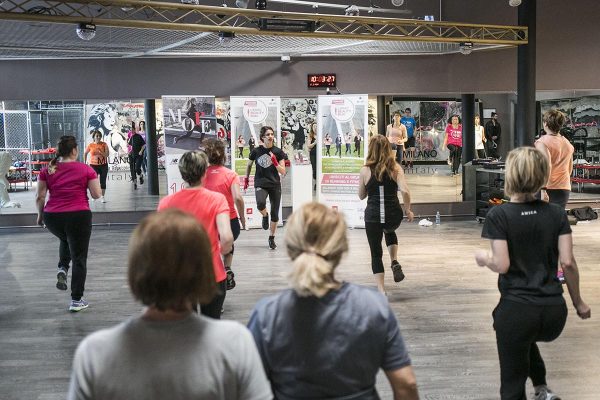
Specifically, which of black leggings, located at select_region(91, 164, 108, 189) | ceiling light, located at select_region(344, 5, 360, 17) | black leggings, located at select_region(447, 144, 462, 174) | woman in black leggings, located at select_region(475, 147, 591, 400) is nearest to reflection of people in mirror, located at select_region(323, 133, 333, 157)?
ceiling light, located at select_region(344, 5, 360, 17)

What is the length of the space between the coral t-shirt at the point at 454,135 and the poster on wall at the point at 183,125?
18.5 ft

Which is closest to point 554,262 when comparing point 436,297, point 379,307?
point 379,307

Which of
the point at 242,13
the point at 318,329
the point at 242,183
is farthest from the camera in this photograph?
the point at 242,183

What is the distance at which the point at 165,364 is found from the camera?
1671mm

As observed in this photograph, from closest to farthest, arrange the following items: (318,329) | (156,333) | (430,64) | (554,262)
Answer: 1. (156,333)
2. (318,329)
3. (554,262)
4. (430,64)

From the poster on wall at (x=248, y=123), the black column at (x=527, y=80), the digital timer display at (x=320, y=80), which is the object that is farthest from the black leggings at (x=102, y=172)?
the black column at (x=527, y=80)

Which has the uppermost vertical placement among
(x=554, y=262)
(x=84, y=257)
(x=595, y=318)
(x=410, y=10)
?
(x=410, y=10)

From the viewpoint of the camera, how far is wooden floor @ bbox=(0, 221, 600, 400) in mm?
4734

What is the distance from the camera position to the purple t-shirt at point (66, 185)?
20.5 ft

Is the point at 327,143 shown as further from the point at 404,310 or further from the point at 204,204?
the point at 204,204

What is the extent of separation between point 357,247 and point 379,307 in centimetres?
808

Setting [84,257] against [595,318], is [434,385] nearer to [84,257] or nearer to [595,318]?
[595,318]

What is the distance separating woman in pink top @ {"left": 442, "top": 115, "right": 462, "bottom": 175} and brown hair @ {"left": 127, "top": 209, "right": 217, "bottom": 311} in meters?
13.7

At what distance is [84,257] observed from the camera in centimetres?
657
